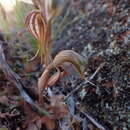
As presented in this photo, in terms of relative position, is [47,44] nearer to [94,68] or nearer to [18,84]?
[18,84]

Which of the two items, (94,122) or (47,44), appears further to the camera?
(94,122)

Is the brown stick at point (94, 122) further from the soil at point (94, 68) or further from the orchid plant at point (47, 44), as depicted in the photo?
the orchid plant at point (47, 44)

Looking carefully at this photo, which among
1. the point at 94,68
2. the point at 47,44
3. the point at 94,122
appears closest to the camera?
the point at 47,44

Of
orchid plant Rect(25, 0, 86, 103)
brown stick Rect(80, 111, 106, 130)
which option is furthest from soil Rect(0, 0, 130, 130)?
orchid plant Rect(25, 0, 86, 103)

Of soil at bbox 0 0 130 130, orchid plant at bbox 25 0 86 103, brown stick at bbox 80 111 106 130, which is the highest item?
orchid plant at bbox 25 0 86 103

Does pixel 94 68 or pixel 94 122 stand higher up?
pixel 94 68

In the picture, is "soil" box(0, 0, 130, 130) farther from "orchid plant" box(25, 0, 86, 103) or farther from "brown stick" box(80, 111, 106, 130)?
"orchid plant" box(25, 0, 86, 103)

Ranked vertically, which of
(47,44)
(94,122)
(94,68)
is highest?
(47,44)

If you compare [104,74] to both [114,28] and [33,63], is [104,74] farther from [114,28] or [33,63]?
[33,63]

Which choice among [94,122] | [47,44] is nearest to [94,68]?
[94,122]
